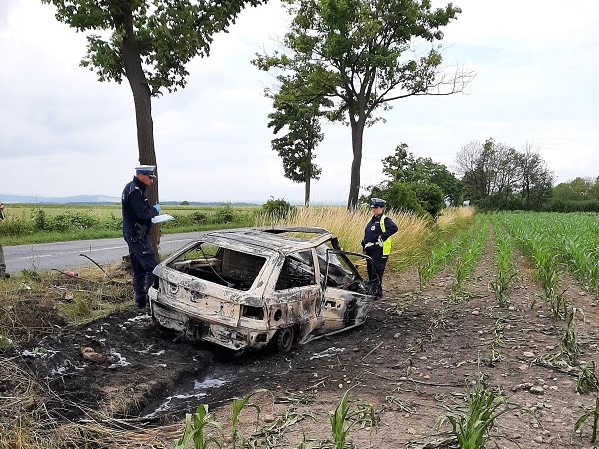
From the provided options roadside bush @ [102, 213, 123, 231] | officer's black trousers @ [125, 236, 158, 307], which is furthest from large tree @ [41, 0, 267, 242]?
roadside bush @ [102, 213, 123, 231]

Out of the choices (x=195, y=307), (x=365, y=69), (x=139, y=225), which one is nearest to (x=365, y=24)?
(x=365, y=69)

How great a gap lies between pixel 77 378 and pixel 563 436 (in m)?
4.15

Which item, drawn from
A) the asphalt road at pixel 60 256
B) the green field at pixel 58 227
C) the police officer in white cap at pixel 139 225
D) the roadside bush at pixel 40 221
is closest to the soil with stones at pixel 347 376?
the police officer in white cap at pixel 139 225

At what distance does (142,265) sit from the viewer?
7.18 m

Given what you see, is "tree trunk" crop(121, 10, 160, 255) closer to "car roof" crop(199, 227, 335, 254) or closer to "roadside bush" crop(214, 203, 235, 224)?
"car roof" crop(199, 227, 335, 254)

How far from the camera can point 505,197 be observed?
8056 centimetres

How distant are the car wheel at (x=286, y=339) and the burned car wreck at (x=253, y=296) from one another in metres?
0.01

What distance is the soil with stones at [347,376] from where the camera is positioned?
4.00 metres

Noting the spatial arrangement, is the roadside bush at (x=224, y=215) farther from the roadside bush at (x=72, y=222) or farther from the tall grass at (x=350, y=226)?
the tall grass at (x=350, y=226)

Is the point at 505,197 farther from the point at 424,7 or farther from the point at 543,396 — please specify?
the point at 543,396

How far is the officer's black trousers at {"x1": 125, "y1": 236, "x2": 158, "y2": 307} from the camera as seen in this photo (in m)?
7.16

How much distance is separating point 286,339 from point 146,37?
21.8 ft

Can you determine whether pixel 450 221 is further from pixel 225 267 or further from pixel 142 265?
pixel 142 265

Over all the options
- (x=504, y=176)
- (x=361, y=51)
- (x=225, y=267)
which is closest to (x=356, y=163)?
(x=361, y=51)
